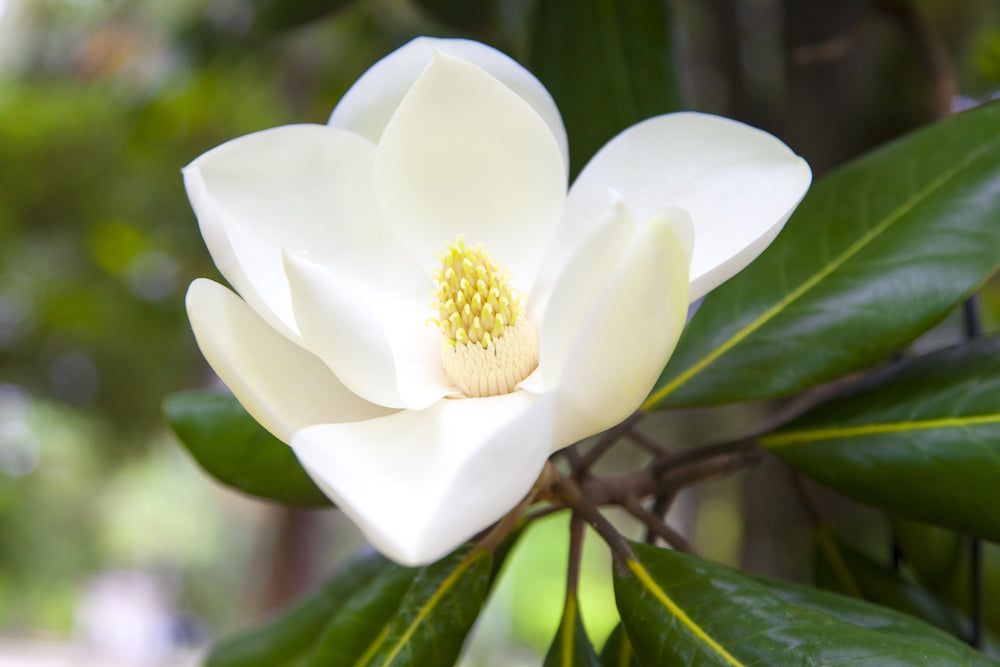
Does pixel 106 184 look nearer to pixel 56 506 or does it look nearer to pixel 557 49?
pixel 557 49

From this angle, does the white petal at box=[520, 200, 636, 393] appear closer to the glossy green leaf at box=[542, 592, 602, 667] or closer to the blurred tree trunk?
the glossy green leaf at box=[542, 592, 602, 667]

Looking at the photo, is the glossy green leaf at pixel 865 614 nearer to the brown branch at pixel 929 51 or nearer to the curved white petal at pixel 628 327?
the curved white petal at pixel 628 327

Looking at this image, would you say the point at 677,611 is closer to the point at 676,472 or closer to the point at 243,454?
A: the point at 676,472

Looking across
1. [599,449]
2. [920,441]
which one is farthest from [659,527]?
[920,441]

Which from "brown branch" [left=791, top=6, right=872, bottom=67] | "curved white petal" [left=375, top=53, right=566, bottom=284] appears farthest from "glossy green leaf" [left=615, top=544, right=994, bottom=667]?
"brown branch" [left=791, top=6, right=872, bottom=67]

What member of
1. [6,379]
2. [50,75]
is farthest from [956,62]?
[6,379]
